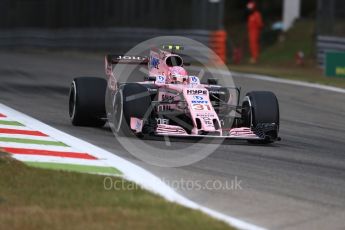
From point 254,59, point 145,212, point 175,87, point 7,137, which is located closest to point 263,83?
point 254,59

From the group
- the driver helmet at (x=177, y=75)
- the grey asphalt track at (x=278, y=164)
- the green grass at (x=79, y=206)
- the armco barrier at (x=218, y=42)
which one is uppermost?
the driver helmet at (x=177, y=75)

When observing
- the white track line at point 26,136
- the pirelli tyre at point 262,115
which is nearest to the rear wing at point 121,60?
the pirelli tyre at point 262,115

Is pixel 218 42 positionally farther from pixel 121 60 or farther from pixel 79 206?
pixel 79 206

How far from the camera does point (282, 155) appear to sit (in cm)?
1120

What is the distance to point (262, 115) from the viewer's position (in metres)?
12.0

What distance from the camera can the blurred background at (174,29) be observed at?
29594 millimetres

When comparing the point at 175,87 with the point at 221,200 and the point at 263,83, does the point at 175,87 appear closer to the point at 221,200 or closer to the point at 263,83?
the point at 221,200

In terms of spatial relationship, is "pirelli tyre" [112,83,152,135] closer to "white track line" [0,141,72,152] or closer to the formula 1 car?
the formula 1 car

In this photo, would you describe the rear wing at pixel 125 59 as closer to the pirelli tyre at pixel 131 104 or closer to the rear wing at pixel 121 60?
the rear wing at pixel 121 60

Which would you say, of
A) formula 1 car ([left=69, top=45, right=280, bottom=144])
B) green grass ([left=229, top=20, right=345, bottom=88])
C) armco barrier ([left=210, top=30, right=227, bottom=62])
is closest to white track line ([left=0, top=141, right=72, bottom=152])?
formula 1 car ([left=69, top=45, right=280, bottom=144])

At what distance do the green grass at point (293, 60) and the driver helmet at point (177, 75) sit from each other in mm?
10533

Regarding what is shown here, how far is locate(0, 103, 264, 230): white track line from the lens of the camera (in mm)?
7598
